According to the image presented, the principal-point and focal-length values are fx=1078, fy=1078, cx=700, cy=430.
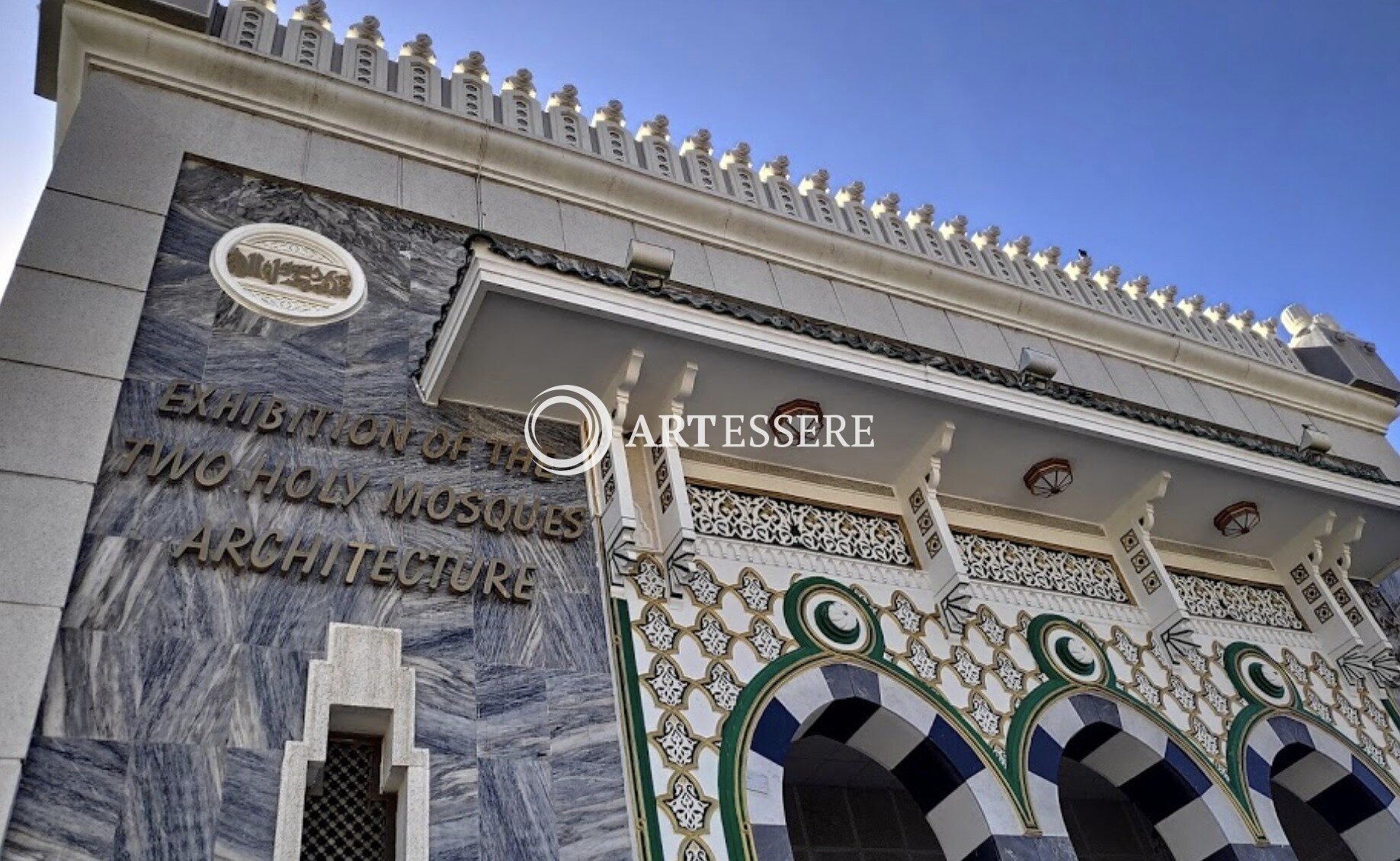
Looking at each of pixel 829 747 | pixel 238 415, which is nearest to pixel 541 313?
pixel 238 415

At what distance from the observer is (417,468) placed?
15.2 feet

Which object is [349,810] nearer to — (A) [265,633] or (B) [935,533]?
(A) [265,633]

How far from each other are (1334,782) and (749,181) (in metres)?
5.05

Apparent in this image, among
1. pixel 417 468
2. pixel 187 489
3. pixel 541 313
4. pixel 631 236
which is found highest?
pixel 631 236

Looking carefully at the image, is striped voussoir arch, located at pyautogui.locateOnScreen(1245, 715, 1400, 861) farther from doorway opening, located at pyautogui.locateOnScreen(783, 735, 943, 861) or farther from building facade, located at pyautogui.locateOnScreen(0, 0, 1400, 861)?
doorway opening, located at pyautogui.locateOnScreen(783, 735, 943, 861)

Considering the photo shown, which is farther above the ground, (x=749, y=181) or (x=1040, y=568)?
(x=749, y=181)

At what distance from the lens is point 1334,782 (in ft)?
20.2

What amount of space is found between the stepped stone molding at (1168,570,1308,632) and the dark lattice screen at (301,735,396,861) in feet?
15.9

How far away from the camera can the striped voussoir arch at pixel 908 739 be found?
15.5 ft

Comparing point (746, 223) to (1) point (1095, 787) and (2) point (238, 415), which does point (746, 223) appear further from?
(1) point (1095, 787)

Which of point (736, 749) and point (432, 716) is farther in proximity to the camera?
point (736, 749)

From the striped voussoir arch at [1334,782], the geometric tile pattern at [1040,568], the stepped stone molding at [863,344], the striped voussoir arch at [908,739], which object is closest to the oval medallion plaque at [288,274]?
the stepped stone molding at [863,344]

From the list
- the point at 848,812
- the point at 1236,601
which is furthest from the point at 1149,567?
the point at 848,812

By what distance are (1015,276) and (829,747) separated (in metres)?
3.71
